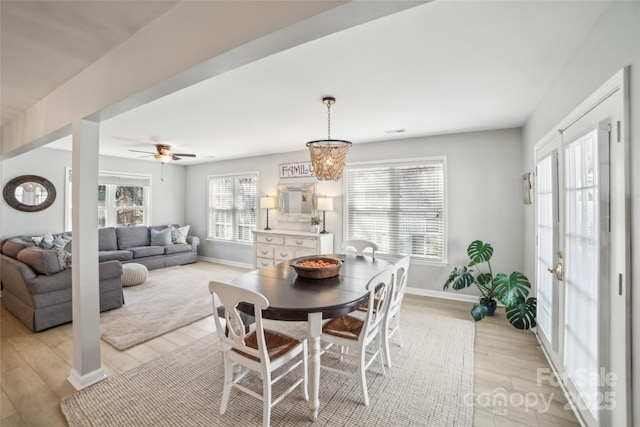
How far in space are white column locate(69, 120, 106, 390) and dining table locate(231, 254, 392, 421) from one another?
1142mm

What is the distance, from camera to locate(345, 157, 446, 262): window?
171 inches

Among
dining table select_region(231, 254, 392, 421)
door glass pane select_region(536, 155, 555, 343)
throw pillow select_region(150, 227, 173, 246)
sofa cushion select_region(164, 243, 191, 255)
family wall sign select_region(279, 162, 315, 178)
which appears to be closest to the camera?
dining table select_region(231, 254, 392, 421)

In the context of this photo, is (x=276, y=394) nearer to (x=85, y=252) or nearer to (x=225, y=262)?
(x=85, y=252)

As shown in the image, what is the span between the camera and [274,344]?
1946 millimetres

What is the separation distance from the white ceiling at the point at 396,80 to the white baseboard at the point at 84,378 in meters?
2.38

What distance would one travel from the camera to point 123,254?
5.57 m

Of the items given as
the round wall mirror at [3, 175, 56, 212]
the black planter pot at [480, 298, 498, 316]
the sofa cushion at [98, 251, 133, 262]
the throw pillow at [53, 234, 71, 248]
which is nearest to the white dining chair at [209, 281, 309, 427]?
the black planter pot at [480, 298, 498, 316]

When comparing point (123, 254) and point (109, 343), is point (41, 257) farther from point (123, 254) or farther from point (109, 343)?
point (123, 254)

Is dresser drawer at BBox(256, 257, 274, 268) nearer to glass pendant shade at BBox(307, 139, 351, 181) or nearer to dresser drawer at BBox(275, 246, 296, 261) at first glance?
dresser drawer at BBox(275, 246, 296, 261)

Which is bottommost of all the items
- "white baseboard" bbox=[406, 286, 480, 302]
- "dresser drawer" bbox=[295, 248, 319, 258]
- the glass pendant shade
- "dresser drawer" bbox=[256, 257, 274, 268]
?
"white baseboard" bbox=[406, 286, 480, 302]

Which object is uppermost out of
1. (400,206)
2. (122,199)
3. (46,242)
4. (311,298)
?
(122,199)

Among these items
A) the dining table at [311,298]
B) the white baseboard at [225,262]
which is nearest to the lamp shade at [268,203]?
the white baseboard at [225,262]

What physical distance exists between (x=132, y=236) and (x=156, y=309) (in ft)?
10.2

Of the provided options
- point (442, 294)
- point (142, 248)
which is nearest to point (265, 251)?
point (142, 248)
